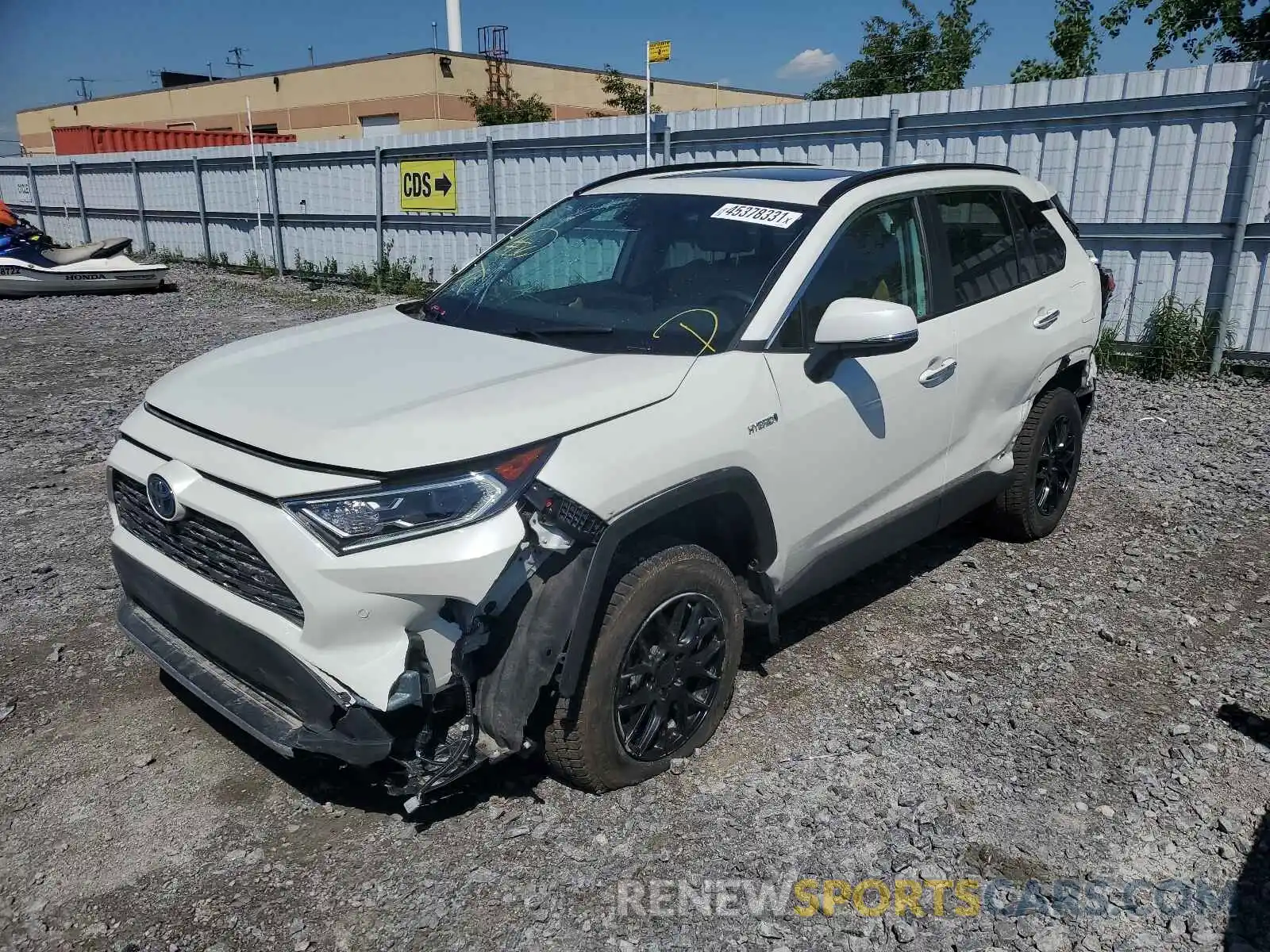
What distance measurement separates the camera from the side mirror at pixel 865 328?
307cm

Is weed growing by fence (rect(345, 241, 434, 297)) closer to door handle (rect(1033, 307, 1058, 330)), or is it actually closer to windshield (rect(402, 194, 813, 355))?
windshield (rect(402, 194, 813, 355))

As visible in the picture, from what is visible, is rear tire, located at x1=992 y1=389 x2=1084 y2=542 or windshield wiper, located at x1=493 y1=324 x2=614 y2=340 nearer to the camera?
windshield wiper, located at x1=493 y1=324 x2=614 y2=340

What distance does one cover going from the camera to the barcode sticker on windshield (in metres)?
3.51

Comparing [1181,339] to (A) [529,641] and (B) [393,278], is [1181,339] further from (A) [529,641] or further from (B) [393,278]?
(B) [393,278]

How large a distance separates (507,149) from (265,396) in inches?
437

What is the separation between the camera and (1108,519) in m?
5.46

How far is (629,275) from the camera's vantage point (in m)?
3.69

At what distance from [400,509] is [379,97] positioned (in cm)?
3991

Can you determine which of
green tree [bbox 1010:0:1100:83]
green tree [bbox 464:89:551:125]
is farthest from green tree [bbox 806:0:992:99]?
green tree [bbox 464:89:551:125]

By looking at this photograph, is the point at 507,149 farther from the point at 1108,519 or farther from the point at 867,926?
the point at 867,926

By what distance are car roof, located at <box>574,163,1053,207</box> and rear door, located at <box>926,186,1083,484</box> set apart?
0.08m

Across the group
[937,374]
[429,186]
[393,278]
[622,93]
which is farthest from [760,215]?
[622,93]

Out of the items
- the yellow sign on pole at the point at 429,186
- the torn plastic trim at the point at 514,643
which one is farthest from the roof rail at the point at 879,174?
the yellow sign on pole at the point at 429,186

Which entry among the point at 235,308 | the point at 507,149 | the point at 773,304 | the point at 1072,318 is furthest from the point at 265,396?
the point at 235,308
